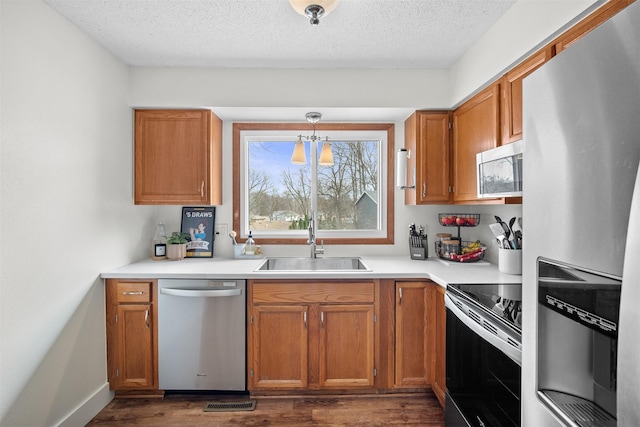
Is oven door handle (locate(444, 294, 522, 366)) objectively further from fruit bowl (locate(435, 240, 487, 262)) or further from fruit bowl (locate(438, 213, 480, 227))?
fruit bowl (locate(438, 213, 480, 227))

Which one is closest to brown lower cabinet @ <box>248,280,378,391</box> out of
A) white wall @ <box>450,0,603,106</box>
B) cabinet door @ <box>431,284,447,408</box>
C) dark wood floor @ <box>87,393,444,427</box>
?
dark wood floor @ <box>87,393,444,427</box>

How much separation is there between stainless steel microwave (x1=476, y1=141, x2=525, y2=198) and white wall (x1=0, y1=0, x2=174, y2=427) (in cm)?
200

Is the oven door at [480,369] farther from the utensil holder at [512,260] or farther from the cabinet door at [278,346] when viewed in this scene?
the cabinet door at [278,346]

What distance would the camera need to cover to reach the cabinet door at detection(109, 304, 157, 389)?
7.41ft

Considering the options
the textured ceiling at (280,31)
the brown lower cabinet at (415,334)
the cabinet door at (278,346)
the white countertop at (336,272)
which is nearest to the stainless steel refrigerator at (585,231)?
the white countertop at (336,272)

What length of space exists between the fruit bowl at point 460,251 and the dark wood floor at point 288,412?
3.17ft

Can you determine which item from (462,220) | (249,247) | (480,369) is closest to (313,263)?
(249,247)

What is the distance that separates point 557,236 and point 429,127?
2.09 m

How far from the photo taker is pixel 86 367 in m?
2.06

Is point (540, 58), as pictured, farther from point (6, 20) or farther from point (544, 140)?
point (6, 20)

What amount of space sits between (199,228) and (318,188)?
3.49 ft

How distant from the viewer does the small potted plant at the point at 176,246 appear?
8.88 feet

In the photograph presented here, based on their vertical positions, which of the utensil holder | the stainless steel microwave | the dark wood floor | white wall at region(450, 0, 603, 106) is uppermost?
white wall at region(450, 0, 603, 106)

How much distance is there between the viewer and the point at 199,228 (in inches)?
113
